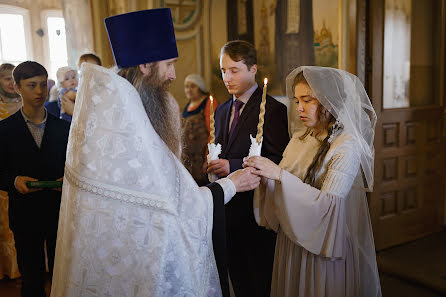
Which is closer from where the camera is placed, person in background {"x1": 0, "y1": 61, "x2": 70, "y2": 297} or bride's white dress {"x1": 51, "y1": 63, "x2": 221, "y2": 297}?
bride's white dress {"x1": 51, "y1": 63, "x2": 221, "y2": 297}

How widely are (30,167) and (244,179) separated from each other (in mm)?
1559

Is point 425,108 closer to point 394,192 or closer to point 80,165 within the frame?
point 394,192

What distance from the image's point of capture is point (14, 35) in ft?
13.2

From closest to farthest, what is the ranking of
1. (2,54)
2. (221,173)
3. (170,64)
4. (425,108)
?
(170,64)
(221,173)
(2,54)
(425,108)

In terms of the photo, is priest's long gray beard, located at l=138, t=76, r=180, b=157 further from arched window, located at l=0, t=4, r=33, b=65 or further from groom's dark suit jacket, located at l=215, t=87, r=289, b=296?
arched window, located at l=0, t=4, r=33, b=65

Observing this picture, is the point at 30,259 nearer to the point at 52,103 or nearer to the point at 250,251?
the point at 250,251

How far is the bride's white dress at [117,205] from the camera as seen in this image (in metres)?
1.66

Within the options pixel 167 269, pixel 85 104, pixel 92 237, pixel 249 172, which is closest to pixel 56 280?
pixel 92 237

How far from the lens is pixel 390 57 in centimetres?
421

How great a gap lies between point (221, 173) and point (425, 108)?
3.09 m

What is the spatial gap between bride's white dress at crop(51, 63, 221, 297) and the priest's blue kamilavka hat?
25cm

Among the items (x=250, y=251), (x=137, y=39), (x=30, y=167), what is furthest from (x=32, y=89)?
(x=250, y=251)

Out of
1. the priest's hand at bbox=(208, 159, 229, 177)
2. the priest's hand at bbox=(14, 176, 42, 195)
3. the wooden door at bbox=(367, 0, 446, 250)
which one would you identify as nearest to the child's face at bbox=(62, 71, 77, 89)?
the priest's hand at bbox=(14, 176, 42, 195)

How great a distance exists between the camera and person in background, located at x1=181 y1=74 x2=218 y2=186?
20.6 feet
